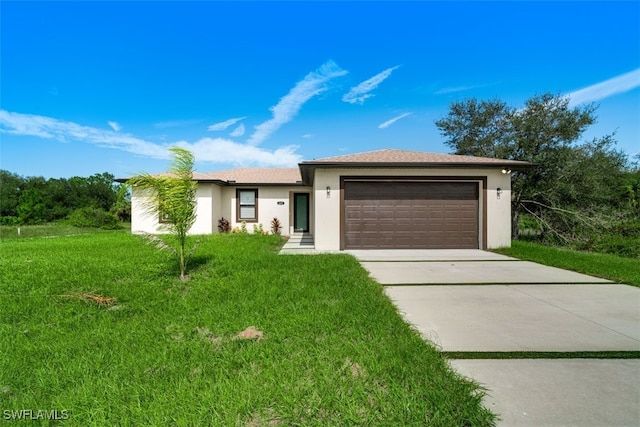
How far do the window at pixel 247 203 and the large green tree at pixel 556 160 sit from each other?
12.7 m

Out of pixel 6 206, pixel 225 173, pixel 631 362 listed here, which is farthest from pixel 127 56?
pixel 6 206

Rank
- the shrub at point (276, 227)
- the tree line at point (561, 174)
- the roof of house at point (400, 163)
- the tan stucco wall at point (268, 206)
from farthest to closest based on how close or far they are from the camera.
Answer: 1. the tan stucco wall at point (268, 206)
2. the shrub at point (276, 227)
3. the tree line at point (561, 174)
4. the roof of house at point (400, 163)

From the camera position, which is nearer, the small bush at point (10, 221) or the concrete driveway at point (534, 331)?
the concrete driveway at point (534, 331)

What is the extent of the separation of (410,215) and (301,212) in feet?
21.7

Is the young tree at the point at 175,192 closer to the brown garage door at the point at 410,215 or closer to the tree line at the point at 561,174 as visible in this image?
the brown garage door at the point at 410,215

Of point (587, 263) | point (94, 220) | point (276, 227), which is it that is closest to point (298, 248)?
point (276, 227)

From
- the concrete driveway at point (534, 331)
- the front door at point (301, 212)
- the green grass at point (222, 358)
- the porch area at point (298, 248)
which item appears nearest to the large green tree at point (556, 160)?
the concrete driveway at point (534, 331)

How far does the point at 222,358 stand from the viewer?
2586mm

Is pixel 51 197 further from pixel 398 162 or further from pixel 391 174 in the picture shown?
pixel 398 162

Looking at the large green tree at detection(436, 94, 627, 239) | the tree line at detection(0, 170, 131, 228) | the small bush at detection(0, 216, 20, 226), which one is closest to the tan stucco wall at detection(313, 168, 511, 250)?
the large green tree at detection(436, 94, 627, 239)

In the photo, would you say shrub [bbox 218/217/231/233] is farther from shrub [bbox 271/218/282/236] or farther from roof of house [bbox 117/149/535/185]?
roof of house [bbox 117/149/535/185]

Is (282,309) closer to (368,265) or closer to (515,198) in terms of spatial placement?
(368,265)

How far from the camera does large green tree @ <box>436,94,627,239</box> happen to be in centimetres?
1297

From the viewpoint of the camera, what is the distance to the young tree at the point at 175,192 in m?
5.30
